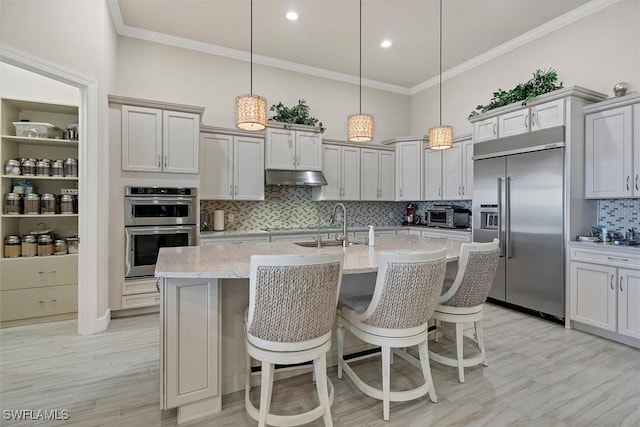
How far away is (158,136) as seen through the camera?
3676 millimetres

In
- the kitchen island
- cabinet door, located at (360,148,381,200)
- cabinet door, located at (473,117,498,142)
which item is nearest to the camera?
the kitchen island

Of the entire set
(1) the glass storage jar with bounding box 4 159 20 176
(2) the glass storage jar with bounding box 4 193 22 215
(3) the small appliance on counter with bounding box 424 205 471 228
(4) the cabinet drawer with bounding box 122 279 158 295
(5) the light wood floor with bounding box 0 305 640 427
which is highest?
(1) the glass storage jar with bounding box 4 159 20 176

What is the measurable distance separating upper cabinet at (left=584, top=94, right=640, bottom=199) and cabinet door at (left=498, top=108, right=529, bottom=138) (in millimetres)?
Answer: 548

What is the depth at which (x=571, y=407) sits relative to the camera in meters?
2.00

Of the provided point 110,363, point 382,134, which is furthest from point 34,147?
point 382,134

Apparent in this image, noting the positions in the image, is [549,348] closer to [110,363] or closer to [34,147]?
[110,363]

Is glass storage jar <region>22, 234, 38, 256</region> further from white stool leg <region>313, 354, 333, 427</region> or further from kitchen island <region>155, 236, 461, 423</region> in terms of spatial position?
white stool leg <region>313, 354, 333, 427</region>

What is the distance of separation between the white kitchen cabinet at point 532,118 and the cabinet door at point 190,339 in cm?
377

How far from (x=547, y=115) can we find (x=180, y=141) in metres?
4.15

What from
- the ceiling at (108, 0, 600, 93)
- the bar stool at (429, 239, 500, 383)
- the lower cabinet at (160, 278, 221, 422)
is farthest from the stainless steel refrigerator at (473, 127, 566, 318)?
the lower cabinet at (160, 278, 221, 422)

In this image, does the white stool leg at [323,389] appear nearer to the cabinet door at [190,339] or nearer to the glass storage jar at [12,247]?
the cabinet door at [190,339]

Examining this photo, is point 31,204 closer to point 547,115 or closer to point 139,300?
point 139,300

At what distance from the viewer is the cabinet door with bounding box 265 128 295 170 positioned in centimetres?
454

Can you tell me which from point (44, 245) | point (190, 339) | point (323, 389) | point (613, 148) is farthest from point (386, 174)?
point (44, 245)
